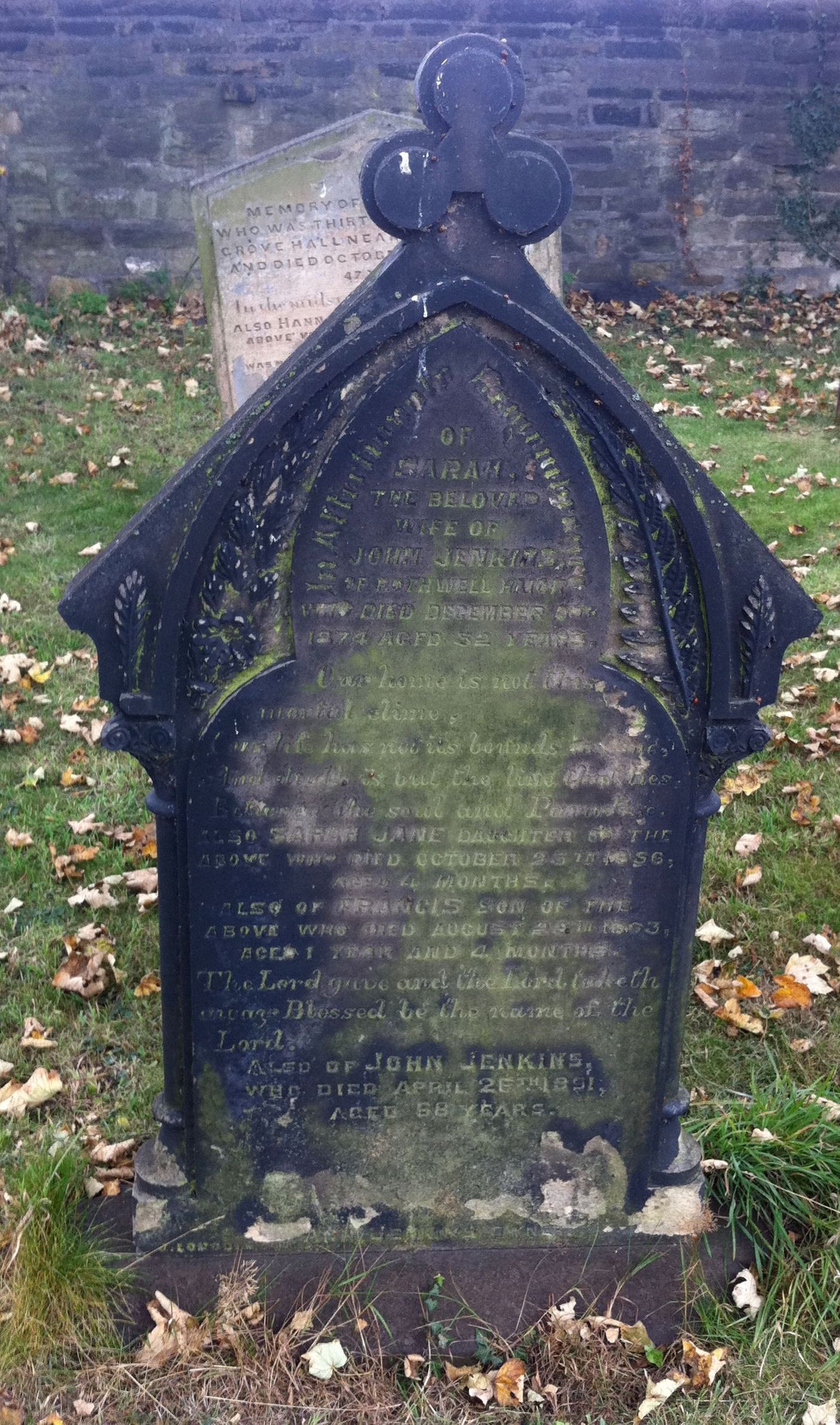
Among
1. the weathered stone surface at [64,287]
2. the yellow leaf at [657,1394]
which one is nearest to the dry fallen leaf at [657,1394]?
the yellow leaf at [657,1394]

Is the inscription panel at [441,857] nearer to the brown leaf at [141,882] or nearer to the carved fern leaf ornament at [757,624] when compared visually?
the carved fern leaf ornament at [757,624]

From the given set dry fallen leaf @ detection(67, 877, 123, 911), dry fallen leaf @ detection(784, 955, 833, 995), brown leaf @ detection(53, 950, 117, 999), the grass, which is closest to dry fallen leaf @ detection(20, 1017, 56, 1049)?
the grass

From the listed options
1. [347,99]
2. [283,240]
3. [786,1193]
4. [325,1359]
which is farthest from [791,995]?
[347,99]

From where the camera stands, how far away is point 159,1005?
13.0 feet

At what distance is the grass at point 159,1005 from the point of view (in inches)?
109

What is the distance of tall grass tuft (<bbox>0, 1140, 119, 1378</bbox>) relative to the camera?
8.91 ft

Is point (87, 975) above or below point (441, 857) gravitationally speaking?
below

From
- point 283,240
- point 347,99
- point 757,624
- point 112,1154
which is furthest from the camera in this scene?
point 347,99

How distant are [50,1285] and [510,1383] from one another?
3.45ft

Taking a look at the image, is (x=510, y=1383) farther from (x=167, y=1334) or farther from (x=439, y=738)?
(x=439, y=738)

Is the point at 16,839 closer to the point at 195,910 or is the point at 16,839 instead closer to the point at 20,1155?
the point at 20,1155

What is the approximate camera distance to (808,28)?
37.1 ft

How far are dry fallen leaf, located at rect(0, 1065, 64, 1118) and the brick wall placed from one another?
938 centimetres

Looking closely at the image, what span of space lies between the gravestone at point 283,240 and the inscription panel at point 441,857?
3785 millimetres
